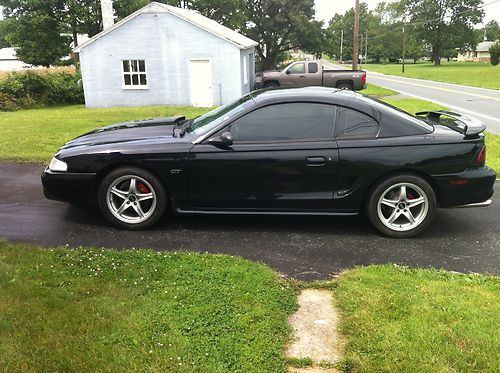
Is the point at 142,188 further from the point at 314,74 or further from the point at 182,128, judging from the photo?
the point at 314,74

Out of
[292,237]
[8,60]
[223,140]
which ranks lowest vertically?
[292,237]

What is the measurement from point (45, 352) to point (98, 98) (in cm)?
2052

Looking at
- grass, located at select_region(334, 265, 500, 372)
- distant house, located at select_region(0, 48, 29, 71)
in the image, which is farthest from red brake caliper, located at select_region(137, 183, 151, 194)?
distant house, located at select_region(0, 48, 29, 71)

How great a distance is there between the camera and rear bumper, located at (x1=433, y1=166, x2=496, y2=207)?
4.66 metres

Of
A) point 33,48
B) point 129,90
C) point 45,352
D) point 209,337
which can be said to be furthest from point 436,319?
point 33,48

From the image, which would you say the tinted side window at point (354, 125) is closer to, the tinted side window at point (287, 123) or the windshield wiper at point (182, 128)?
the tinted side window at point (287, 123)

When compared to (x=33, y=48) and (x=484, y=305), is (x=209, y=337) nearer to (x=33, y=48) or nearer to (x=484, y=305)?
(x=484, y=305)

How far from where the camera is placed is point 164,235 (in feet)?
15.6

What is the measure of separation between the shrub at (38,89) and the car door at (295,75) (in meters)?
10.7

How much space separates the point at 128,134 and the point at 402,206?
306cm

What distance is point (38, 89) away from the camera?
22.0 m

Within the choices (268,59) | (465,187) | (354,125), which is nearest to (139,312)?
(354,125)

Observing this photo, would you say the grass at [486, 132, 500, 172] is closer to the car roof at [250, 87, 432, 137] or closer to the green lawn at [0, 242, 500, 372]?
the car roof at [250, 87, 432, 137]

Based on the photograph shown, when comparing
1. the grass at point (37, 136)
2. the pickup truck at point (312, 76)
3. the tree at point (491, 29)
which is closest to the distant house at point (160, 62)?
the pickup truck at point (312, 76)
